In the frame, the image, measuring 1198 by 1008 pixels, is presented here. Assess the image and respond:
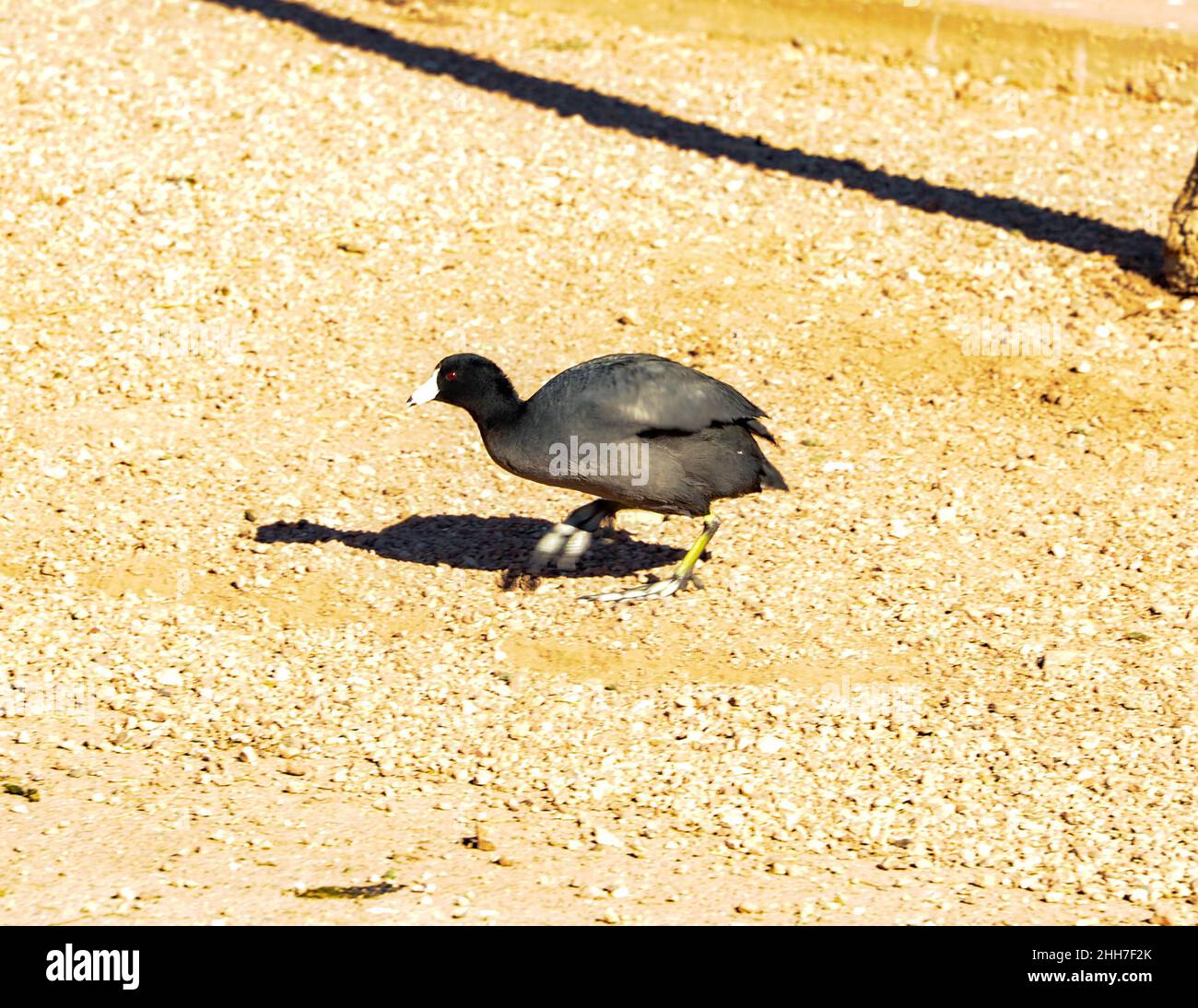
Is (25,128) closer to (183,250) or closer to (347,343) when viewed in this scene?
(183,250)

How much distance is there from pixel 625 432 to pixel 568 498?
1.32 meters

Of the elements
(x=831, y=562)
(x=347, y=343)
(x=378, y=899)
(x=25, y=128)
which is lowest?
(x=378, y=899)

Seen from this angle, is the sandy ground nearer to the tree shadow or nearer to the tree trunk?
the tree shadow

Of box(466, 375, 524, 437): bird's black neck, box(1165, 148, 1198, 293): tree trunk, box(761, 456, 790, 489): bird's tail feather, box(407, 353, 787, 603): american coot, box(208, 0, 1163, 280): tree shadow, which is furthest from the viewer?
box(208, 0, 1163, 280): tree shadow

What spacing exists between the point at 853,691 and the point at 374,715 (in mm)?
1781

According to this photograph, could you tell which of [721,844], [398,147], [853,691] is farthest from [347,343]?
[721,844]

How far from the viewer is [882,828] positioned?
16.9 feet

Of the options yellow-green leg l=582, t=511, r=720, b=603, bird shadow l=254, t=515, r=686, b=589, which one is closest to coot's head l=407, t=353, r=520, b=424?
bird shadow l=254, t=515, r=686, b=589

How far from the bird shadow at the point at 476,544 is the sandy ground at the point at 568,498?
0.03 meters

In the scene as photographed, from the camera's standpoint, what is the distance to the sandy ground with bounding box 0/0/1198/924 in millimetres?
5027

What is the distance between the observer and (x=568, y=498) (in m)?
7.46

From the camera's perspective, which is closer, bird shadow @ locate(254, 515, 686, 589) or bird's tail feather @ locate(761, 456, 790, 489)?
bird's tail feather @ locate(761, 456, 790, 489)

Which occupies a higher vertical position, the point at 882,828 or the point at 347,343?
the point at 347,343

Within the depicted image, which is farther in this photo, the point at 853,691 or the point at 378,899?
the point at 853,691
